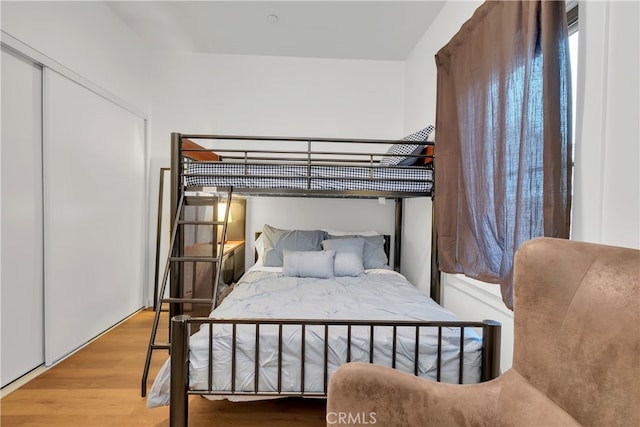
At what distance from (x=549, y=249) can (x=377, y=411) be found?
76 cm

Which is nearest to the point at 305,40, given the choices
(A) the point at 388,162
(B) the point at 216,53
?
(B) the point at 216,53

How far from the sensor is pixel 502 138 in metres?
1.52

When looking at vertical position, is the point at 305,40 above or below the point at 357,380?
above

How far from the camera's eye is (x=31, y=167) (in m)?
2.02

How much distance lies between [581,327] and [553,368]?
0.15 meters

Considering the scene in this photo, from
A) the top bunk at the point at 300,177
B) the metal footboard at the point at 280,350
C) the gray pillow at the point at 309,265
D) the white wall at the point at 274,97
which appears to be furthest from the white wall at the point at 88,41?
the gray pillow at the point at 309,265

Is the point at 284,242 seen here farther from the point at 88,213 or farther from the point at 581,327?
the point at 581,327

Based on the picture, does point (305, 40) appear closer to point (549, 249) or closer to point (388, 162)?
point (388, 162)

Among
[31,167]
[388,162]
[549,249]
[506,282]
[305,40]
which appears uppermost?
[305,40]

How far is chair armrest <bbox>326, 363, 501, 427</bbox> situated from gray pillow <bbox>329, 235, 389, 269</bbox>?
2.03m

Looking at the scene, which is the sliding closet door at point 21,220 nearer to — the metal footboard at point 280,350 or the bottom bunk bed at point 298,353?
the bottom bunk bed at point 298,353

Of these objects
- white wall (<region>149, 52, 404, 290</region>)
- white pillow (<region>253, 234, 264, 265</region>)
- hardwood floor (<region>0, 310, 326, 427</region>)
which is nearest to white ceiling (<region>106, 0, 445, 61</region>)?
white wall (<region>149, 52, 404, 290</region>)

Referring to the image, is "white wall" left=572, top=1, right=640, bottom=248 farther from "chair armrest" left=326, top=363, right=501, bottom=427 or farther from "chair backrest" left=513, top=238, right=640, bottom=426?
"chair armrest" left=326, top=363, right=501, bottom=427
